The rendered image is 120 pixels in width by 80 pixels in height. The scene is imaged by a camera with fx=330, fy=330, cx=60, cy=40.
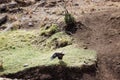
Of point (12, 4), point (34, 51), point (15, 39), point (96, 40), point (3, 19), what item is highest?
point (12, 4)

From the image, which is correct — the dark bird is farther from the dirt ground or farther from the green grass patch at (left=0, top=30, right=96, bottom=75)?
the dirt ground

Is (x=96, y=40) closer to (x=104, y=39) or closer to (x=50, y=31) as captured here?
(x=104, y=39)

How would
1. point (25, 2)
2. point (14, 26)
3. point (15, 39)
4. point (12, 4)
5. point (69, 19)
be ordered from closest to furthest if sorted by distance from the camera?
point (69, 19)
point (15, 39)
point (14, 26)
point (12, 4)
point (25, 2)

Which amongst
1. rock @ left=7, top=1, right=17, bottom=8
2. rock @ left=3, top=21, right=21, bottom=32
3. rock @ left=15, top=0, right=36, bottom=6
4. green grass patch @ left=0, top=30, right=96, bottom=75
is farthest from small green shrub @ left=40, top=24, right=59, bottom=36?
rock @ left=7, top=1, right=17, bottom=8

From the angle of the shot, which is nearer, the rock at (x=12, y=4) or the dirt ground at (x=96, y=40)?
the dirt ground at (x=96, y=40)

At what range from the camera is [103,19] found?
637 inches

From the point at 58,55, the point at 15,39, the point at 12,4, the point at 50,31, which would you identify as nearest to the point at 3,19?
the point at 12,4

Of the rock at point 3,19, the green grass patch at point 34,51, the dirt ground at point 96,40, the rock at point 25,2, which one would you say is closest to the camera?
the dirt ground at point 96,40

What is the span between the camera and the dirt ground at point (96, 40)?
12742mm

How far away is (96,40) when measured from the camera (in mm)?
14891

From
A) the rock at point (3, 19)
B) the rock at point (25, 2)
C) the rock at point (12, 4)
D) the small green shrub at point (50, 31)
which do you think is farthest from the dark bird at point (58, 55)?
the rock at point (12, 4)

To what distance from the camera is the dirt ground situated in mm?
12742

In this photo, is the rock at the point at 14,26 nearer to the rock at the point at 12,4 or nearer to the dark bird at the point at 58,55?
the rock at the point at 12,4

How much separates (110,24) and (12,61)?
16.4 feet
